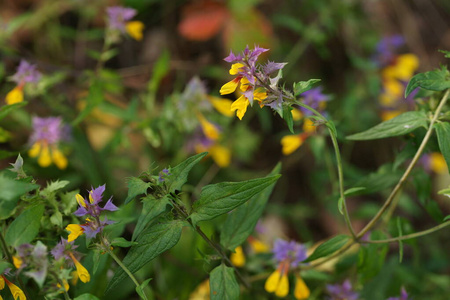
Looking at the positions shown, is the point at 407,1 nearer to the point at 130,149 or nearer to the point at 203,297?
the point at 130,149

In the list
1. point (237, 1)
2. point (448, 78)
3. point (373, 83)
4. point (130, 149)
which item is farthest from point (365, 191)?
point (237, 1)

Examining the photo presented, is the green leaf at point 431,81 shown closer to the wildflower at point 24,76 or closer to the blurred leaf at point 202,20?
the wildflower at point 24,76

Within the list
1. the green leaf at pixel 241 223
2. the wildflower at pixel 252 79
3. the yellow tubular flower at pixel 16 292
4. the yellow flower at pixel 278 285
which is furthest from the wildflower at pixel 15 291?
the yellow flower at pixel 278 285

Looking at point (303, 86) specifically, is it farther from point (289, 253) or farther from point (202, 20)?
point (202, 20)

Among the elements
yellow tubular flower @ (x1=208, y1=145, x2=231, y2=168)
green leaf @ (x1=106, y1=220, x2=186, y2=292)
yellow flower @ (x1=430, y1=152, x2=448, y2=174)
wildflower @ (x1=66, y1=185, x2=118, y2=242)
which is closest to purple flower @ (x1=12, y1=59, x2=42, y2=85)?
yellow tubular flower @ (x1=208, y1=145, x2=231, y2=168)

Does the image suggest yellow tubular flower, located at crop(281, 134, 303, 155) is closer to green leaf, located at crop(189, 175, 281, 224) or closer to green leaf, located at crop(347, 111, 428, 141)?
green leaf, located at crop(347, 111, 428, 141)

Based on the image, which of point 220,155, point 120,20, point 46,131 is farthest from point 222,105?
point 46,131
